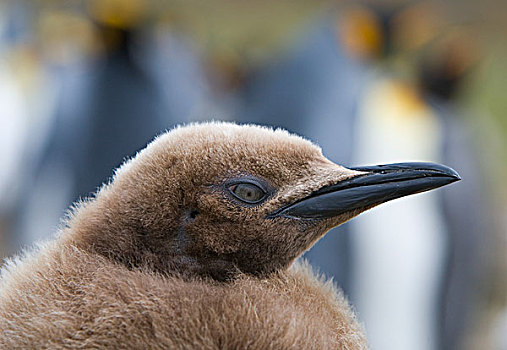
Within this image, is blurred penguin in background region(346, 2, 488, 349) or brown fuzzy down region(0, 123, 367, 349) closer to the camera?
brown fuzzy down region(0, 123, 367, 349)

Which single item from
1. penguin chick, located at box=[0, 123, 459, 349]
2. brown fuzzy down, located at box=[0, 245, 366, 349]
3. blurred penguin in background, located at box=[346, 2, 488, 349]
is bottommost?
brown fuzzy down, located at box=[0, 245, 366, 349]

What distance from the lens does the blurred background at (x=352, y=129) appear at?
2.18 m

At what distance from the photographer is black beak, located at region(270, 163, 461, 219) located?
586 mm

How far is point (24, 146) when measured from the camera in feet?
9.89

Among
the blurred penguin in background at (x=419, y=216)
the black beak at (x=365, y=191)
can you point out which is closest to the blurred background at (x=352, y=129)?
the blurred penguin in background at (x=419, y=216)

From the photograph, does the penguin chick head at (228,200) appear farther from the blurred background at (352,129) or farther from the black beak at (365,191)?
the blurred background at (352,129)

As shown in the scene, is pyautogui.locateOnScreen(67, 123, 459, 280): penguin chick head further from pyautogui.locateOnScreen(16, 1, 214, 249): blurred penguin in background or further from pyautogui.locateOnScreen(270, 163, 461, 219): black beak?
pyautogui.locateOnScreen(16, 1, 214, 249): blurred penguin in background

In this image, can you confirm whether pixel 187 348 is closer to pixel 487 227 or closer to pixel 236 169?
pixel 236 169

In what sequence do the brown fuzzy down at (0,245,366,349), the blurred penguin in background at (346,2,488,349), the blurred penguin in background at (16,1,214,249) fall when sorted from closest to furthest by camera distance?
the brown fuzzy down at (0,245,366,349), the blurred penguin in background at (346,2,488,349), the blurred penguin in background at (16,1,214,249)

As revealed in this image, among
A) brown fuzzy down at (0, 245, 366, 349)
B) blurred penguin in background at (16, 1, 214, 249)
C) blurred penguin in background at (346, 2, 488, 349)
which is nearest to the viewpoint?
brown fuzzy down at (0, 245, 366, 349)

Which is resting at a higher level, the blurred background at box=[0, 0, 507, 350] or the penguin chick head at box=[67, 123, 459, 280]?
the blurred background at box=[0, 0, 507, 350]

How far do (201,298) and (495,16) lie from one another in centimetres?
605

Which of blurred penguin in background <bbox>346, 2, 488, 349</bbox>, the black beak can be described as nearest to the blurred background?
blurred penguin in background <bbox>346, 2, 488, 349</bbox>

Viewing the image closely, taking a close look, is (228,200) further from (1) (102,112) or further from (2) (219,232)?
(1) (102,112)
